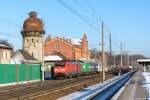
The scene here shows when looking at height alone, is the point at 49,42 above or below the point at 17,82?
above

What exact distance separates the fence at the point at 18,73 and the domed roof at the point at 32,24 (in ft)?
140

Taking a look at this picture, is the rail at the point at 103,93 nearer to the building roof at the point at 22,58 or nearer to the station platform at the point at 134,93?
the station platform at the point at 134,93

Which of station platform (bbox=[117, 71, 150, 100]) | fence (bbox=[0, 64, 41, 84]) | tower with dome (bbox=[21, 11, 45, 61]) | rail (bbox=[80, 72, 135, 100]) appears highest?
tower with dome (bbox=[21, 11, 45, 61])

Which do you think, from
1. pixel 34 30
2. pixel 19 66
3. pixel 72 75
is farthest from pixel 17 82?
pixel 34 30

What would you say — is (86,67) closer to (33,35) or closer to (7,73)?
(33,35)

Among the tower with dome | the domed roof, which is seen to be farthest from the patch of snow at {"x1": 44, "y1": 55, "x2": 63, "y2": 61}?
the domed roof

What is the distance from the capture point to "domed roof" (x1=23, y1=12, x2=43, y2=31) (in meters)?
108

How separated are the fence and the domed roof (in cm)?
4258

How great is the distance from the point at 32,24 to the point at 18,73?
175 ft

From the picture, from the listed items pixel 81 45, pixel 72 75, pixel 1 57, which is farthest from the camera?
pixel 81 45

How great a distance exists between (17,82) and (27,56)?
45.0 metres

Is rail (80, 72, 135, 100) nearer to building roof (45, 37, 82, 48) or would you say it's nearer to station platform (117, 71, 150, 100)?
station platform (117, 71, 150, 100)

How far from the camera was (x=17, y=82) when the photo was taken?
181 ft

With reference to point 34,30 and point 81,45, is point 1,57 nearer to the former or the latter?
point 34,30
